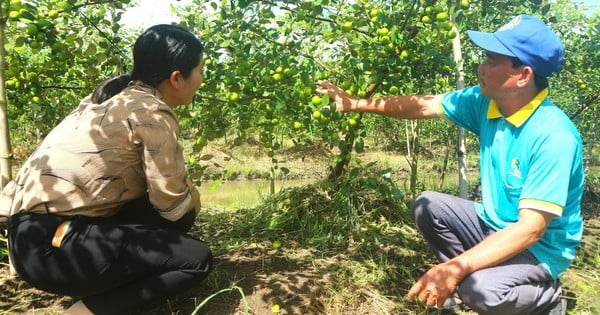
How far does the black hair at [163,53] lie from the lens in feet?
5.90

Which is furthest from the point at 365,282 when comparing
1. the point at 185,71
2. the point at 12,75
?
the point at 12,75

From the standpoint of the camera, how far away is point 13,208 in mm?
1648

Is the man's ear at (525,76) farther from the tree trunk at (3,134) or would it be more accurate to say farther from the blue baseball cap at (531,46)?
the tree trunk at (3,134)

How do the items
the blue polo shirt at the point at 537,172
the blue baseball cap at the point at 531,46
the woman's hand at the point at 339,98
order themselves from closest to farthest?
1. the blue polo shirt at the point at 537,172
2. the blue baseball cap at the point at 531,46
3. the woman's hand at the point at 339,98

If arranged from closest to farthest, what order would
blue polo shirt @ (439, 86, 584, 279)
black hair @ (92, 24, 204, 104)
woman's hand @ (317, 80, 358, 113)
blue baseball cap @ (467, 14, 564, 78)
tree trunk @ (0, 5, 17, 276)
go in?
blue polo shirt @ (439, 86, 584, 279), blue baseball cap @ (467, 14, 564, 78), black hair @ (92, 24, 204, 104), tree trunk @ (0, 5, 17, 276), woman's hand @ (317, 80, 358, 113)

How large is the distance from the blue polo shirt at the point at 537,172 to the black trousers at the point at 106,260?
125 centimetres

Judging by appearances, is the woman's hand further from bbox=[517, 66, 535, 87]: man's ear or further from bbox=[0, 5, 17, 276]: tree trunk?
bbox=[0, 5, 17, 276]: tree trunk

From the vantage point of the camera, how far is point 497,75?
5.77ft

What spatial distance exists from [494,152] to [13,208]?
1931 millimetres

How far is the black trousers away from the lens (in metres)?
1.59

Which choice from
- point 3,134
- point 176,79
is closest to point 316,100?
A: point 176,79

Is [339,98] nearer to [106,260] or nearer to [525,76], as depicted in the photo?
[525,76]

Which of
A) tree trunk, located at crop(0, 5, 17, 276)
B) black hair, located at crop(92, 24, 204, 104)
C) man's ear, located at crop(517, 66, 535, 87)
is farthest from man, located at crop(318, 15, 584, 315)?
tree trunk, located at crop(0, 5, 17, 276)

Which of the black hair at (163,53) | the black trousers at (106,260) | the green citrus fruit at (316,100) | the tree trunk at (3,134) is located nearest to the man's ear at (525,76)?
the green citrus fruit at (316,100)
